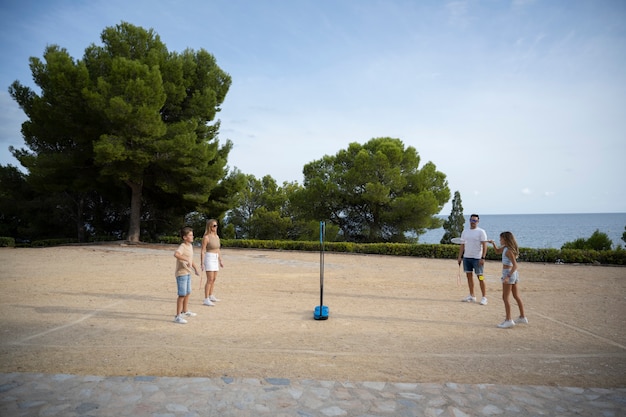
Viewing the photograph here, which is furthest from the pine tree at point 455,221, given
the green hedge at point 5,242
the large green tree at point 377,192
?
the green hedge at point 5,242

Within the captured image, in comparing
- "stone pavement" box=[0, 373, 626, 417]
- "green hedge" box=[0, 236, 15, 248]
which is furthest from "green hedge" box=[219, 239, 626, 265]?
"stone pavement" box=[0, 373, 626, 417]

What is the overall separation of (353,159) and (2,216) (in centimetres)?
2351

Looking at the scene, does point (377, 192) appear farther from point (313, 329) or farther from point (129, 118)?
point (313, 329)

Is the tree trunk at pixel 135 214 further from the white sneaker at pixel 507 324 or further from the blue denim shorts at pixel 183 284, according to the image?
the white sneaker at pixel 507 324

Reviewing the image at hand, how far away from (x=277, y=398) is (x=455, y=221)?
2430 cm

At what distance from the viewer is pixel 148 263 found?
46.6ft

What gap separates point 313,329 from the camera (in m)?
6.31

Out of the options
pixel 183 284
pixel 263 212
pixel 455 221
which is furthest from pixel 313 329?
pixel 263 212

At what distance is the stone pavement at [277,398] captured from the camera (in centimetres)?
353

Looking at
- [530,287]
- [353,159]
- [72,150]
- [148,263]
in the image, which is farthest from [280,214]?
[530,287]

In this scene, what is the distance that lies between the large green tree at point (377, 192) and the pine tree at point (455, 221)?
0.98 metres

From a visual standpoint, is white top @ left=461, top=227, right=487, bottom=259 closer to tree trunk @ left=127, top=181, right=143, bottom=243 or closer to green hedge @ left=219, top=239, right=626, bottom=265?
green hedge @ left=219, top=239, right=626, bottom=265

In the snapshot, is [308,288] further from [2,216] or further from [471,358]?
[2,216]

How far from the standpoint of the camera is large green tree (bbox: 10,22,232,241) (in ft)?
60.1
